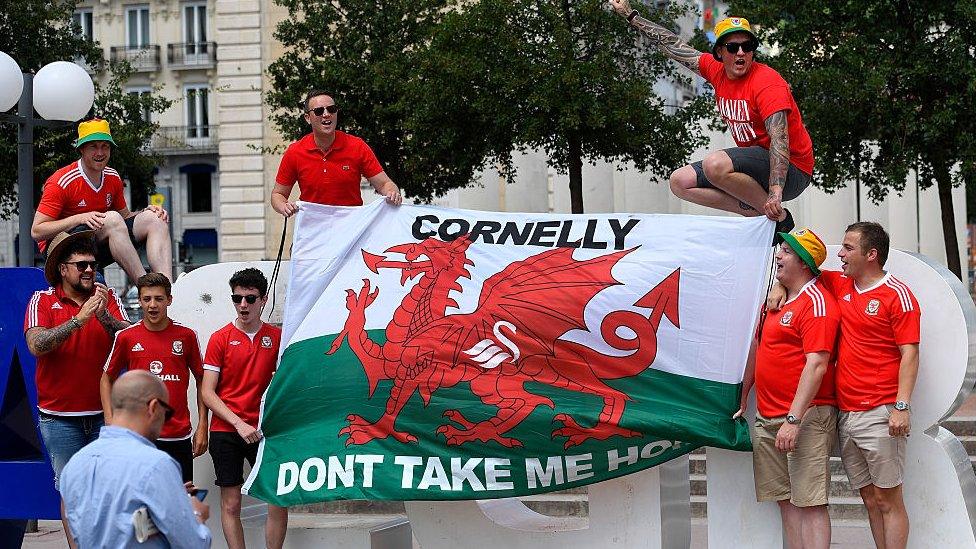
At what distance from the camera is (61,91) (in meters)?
11.8

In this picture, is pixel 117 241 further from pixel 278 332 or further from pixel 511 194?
pixel 511 194

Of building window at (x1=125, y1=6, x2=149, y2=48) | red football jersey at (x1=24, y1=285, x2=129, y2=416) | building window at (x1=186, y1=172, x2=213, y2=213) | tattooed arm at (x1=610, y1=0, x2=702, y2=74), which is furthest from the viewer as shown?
building window at (x1=186, y1=172, x2=213, y2=213)

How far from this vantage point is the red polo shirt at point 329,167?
855 centimetres

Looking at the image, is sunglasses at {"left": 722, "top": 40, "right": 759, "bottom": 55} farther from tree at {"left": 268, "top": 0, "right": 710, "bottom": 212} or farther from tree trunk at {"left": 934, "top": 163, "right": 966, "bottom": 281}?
tree at {"left": 268, "top": 0, "right": 710, "bottom": 212}

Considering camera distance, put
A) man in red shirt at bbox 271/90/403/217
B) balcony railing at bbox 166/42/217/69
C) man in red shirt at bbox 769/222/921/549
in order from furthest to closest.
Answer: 1. balcony railing at bbox 166/42/217/69
2. man in red shirt at bbox 271/90/403/217
3. man in red shirt at bbox 769/222/921/549

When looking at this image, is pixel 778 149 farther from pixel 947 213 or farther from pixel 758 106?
pixel 947 213

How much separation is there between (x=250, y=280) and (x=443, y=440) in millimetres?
1525

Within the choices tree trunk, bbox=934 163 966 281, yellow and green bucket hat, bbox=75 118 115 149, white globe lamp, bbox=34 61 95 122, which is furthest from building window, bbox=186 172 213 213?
yellow and green bucket hat, bbox=75 118 115 149

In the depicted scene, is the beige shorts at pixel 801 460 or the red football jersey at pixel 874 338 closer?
the red football jersey at pixel 874 338

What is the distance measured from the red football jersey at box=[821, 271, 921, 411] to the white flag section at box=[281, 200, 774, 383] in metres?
0.57

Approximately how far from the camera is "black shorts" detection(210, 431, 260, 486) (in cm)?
796

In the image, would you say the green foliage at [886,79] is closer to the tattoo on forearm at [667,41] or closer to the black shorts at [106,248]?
the tattoo on forearm at [667,41]

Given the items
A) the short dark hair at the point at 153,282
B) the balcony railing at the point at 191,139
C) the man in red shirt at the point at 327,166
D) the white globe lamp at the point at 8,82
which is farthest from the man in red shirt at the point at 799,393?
the balcony railing at the point at 191,139

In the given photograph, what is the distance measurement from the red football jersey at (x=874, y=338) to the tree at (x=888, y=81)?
39.2 ft
